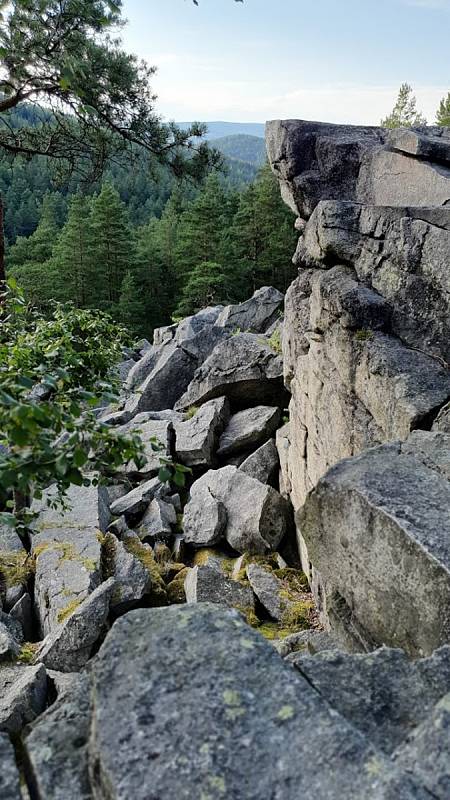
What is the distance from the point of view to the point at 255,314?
27.7 meters

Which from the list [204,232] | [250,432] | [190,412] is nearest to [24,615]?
[250,432]

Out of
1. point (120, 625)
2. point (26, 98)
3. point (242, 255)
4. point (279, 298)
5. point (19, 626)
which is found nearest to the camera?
point (120, 625)

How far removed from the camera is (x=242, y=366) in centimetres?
1970

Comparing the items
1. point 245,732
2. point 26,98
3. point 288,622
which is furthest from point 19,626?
point 26,98

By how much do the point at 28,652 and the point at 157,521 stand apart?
5555 millimetres

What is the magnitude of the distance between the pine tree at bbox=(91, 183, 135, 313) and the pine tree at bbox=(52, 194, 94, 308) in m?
0.67

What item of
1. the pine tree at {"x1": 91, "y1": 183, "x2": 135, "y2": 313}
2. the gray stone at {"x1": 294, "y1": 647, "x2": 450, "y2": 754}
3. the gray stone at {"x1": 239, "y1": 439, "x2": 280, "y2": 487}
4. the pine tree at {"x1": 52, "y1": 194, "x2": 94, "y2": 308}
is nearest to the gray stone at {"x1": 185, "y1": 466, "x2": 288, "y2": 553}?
the gray stone at {"x1": 239, "y1": 439, "x2": 280, "y2": 487}

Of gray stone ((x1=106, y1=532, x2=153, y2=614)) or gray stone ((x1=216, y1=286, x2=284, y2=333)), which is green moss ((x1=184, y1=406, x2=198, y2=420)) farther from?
gray stone ((x1=106, y1=532, x2=153, y2=614))

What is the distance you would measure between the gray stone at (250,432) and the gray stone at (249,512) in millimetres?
2195

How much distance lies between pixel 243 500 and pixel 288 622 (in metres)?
3.94

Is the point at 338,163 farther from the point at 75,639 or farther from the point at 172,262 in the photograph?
the point at 172,262

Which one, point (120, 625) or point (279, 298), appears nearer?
point (120, 625)

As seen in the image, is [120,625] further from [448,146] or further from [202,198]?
[202,198]

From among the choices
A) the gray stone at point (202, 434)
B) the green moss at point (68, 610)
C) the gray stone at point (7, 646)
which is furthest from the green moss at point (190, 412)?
the gray stone at point (7, 646)
